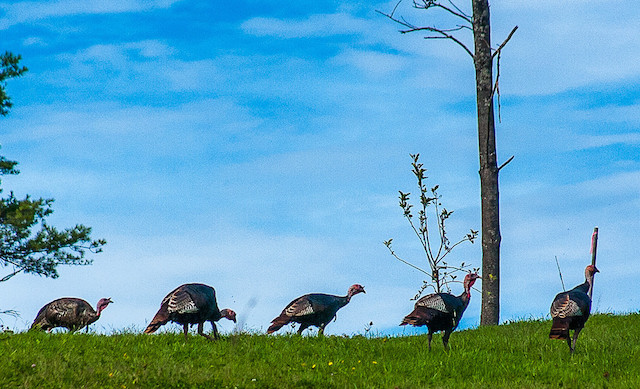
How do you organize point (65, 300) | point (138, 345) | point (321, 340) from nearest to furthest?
point (138, 345) → point (321, 340) → point (65, 300)

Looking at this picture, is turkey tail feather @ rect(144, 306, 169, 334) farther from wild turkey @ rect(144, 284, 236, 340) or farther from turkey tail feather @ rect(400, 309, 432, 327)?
turkey tail feather @ rect(400, 309, 432, 327)

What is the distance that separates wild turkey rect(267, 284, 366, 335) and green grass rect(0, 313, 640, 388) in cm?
45

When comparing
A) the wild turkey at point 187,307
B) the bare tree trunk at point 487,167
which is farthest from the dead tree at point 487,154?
the wild turkey at point 187,307

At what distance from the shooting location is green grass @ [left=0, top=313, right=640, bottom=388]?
1052 centimetres

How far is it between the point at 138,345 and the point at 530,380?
673cm

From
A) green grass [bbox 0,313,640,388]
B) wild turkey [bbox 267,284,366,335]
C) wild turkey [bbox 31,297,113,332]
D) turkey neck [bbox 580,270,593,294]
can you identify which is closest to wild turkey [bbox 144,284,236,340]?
green grass [bbox 0,313,640,388]

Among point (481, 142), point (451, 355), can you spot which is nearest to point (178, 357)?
point (451, 355)

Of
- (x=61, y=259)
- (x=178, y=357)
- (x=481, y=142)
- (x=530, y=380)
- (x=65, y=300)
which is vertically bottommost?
(x=530, y=380)

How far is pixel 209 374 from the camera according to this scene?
35.2 ft

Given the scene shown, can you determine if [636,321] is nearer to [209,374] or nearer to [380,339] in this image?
[380,339]

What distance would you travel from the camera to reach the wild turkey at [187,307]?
12.8 meters

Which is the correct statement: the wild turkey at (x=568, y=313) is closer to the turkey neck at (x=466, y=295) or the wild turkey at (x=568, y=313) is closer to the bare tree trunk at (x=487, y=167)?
the turkey neck at (x=466, y=295)

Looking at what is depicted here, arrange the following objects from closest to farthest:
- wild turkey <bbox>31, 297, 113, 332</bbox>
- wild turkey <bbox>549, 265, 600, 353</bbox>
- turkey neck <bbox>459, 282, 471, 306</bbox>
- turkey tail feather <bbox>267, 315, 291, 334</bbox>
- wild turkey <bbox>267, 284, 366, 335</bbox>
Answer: wild turkey <bbox>549, 265, 600, 353</bbox> < turkey neck <bbox>459, 282, 471, 306</bbox> < wild turkey <bbox>267, 284, 366, 335</bbox> < turkey tail feather <bbox>267, 315, 291, 334</bbox> < wild turkey <bbox>31, 297, 113, 332</bbox>

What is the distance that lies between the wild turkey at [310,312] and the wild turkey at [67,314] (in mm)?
4541
